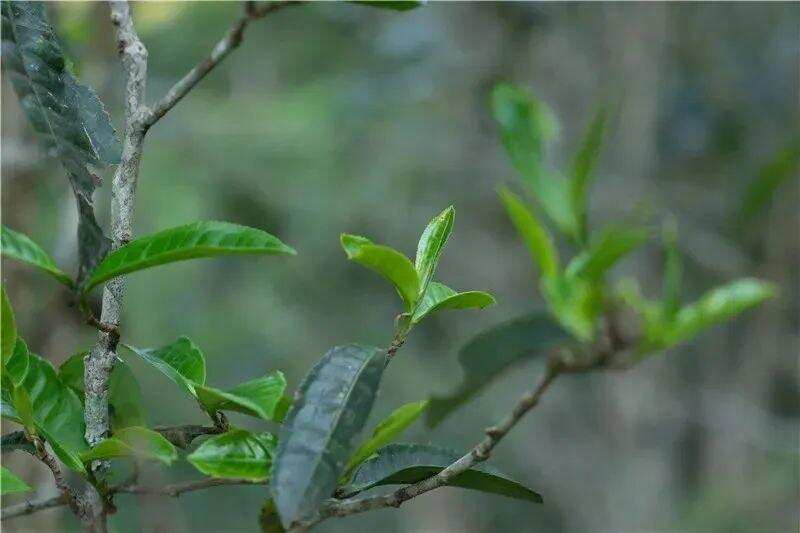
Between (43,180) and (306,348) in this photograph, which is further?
(306,348)

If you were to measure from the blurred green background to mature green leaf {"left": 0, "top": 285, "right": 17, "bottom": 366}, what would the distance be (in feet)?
5.43

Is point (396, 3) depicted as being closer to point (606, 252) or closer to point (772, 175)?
point (606, 252)

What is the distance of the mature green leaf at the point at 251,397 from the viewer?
0.42 meters

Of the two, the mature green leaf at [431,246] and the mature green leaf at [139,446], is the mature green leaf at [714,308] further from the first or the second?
the mature green leaf at [139,446]

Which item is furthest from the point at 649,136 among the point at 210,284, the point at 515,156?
the point at 515,156

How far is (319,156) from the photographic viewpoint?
9.61 ft

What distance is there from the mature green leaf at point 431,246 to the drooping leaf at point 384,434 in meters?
0.06

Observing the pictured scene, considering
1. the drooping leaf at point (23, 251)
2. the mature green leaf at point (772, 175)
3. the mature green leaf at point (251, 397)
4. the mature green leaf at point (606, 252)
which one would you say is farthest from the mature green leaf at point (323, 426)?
the mature green leaf at point (772, 175)

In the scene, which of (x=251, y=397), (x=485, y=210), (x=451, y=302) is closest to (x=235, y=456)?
(x=251, y=397)

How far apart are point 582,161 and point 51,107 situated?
37 cm

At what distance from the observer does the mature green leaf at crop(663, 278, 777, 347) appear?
603 mm

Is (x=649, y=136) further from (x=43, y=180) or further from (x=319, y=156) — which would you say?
(x=43, y=180)

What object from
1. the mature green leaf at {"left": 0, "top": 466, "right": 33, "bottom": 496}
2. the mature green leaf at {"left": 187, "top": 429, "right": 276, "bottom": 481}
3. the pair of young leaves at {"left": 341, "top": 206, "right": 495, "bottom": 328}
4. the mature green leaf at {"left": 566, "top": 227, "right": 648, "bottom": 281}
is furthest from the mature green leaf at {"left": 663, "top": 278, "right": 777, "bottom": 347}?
the mature green leaf at {"left": 0, "top": 466, "right": 33, "bottom": 496}

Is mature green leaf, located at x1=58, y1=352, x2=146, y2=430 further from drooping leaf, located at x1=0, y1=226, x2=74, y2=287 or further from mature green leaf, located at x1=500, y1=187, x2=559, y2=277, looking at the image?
→ mature green leaf, located at x1=500, y1=187, x2=559, y2=277
